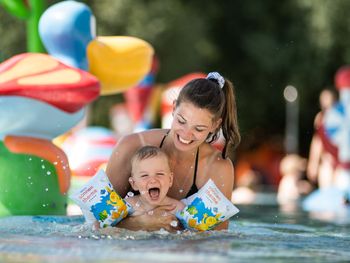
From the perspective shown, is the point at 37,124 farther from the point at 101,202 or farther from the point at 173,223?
the point at 173,223

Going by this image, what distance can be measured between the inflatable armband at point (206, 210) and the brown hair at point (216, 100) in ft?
1.10

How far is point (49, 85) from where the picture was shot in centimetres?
532

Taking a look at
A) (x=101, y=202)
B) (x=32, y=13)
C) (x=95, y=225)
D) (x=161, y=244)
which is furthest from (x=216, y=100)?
(x=32, y=13)

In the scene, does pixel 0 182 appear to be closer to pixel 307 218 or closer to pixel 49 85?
pixel 49 85

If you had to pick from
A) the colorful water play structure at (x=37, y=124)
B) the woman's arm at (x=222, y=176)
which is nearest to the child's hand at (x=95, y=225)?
the woman's arm at (x=222, y=176)

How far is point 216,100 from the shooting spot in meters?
4.58

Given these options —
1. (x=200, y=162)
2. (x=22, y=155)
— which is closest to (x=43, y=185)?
(x=22, y=155)

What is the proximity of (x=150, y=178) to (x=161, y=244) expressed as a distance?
701mm

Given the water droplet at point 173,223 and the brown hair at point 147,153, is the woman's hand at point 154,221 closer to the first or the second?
the water droplet at point 173,223

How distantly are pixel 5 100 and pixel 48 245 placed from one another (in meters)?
1.64

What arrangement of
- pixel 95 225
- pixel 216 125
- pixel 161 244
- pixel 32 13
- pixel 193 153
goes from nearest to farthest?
pixel 161 244
pixel 95 225
pixel 216 125
pixel 193 153
pixel 32 13

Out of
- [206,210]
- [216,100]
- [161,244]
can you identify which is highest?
[216,100]

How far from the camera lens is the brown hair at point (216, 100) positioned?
14.9 ft

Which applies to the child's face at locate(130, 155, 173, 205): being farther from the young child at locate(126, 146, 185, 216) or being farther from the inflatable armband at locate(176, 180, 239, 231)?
the inflatable armband at locate(176, 180, 239, 231)
